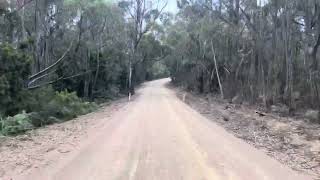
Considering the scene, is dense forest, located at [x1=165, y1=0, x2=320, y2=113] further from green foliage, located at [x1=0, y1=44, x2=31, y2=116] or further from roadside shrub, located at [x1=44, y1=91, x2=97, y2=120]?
green foliage, located at [x1=0, y1=44, x2=31, y2=116]

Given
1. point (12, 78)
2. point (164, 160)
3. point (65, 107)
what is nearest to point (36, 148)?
point (164, 160)

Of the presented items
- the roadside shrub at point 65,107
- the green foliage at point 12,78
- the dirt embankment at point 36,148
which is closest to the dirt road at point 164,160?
the dirt embankment at point 36,148

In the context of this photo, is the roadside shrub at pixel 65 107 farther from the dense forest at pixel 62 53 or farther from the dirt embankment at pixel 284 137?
the dirt embankment at pixel 284 137

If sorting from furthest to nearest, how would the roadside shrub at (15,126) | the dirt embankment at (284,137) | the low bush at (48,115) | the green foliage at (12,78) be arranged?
the green foliage at (12,78) → the low bush at (48,115) → the roadside shrub at (15,126) → the dirt embankment at (284,137)

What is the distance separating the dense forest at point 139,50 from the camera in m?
23.0

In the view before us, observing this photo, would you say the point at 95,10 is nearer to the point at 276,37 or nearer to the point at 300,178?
the point at 276,37

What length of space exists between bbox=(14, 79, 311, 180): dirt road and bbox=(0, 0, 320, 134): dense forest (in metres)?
6.10

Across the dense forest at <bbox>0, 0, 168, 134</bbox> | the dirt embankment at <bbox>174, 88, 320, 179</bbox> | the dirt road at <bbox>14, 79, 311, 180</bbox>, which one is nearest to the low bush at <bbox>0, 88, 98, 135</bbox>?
the dense forest at <bbox>0, 0, 168, 134</bbox>

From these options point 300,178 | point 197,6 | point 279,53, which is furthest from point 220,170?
point 197,6

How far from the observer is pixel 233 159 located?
1024 centimetres

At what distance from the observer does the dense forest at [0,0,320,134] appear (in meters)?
23.0

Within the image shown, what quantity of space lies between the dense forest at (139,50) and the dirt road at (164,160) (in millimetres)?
6098

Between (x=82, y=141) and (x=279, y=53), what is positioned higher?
(x=279, y=53)

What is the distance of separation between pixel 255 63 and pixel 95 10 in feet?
56.3
